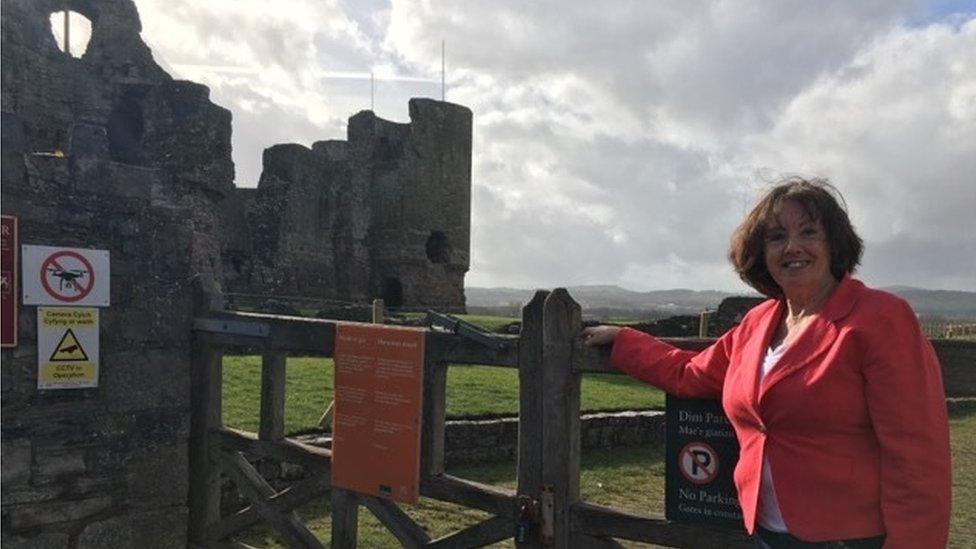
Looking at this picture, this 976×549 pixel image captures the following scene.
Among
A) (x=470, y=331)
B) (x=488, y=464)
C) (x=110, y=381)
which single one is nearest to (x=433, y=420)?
(x=470, y=331)

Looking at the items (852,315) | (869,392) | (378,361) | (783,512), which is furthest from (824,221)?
(378,361)

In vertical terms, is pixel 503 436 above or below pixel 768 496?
below

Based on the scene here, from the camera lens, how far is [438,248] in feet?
113

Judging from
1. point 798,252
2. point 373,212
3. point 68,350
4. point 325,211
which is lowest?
point 68,350

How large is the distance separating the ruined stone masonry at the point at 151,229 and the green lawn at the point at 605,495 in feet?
6.07

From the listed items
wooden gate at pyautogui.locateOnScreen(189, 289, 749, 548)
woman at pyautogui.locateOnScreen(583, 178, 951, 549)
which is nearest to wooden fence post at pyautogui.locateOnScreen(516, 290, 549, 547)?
wooden gate at pyautogui.locateOnScreen(189, 289, 749, 548)

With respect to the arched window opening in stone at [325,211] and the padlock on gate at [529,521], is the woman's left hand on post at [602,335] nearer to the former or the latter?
the padlock on gate at [529,521]

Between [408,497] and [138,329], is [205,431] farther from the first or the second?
[408,497]

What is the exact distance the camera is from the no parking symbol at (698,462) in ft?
10.7

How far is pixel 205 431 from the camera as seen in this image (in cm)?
521

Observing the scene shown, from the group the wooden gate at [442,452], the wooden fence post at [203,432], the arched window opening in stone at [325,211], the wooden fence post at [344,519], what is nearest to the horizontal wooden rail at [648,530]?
the wooden gate at [442,452]

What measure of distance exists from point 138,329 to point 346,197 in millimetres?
26859

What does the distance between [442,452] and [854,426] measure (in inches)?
89.4

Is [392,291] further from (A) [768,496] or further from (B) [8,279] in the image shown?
(A) [768,496]
